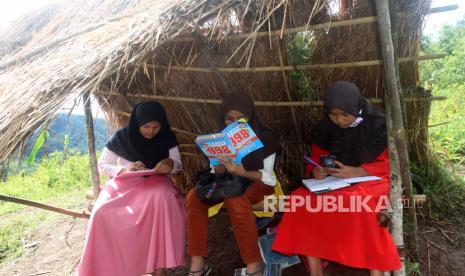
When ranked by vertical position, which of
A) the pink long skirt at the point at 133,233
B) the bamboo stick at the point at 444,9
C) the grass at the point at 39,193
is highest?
the bamboo stick at the point at 444,9

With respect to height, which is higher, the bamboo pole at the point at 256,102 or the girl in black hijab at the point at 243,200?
the bamboo pole at the point at 256,102

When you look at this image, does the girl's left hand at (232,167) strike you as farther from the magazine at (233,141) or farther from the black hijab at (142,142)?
the black hijab at (142,142)

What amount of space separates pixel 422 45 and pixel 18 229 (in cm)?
458

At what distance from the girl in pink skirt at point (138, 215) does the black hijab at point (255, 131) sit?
546 mm

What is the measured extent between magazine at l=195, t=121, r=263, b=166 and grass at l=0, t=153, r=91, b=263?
261 cm

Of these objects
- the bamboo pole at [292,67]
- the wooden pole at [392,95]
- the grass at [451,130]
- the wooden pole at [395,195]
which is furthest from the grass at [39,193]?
the grass at [451,130]

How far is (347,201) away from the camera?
Result: 6.91 ft

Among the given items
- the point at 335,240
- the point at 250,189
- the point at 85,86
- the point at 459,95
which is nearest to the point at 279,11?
the point at 250,189

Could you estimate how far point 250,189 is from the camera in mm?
2512

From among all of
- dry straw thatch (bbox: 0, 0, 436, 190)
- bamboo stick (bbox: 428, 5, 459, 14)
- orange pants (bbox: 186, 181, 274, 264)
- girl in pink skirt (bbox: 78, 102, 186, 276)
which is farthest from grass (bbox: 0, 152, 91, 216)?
bamboo stick (bbox: 428, 5, 459, 14)

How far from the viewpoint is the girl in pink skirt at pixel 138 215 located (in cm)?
230

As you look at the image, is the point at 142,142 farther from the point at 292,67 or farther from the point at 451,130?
the point at 451,130

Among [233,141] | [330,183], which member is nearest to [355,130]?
[330,183]

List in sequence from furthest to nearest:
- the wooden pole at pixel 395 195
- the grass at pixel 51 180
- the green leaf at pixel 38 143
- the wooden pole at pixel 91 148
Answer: the grass at pixel 51 180
the wooden pole at pixel 91 148
the wooden pole at pixel 395 195
the green leaf at pixel 38 143
